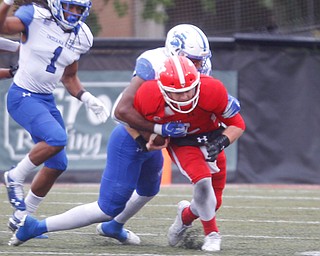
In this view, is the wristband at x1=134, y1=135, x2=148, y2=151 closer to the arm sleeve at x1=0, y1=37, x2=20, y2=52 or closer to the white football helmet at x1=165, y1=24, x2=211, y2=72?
the white football helmet at x1=165, y1=24, x2=211, y2=72

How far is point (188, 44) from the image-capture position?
5227 mm

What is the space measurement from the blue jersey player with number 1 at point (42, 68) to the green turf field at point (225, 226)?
0.49 m

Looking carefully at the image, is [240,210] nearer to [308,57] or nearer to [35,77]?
[35,77]

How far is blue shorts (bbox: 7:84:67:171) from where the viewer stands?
5.69 m

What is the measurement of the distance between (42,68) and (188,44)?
1213 mm

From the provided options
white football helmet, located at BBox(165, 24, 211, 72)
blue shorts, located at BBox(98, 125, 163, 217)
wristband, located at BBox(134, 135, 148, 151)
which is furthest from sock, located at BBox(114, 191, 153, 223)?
white football helmet, located at BBox(165, 24, 211, 72)

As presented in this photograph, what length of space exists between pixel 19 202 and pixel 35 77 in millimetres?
857

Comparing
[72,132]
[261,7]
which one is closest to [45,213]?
[72,132]

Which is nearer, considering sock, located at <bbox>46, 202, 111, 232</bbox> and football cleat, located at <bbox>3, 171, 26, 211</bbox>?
sock, located at <bbox>46, 202, 111, 232</bbox>

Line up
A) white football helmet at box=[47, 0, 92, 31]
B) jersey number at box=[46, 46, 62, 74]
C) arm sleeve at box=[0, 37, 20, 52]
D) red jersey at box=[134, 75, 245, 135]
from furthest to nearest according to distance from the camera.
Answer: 1. arm sleeve at box=[0, 37, 20, 52]
2. jersey number at box=[46, 46, 62, 74]
3. white football helmet at box=[47, 0, 92, 31]
4. red jersey at box=[134, 75, 245, 135]

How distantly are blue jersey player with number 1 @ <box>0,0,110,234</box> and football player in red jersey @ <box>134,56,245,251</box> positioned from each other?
3.05 feet

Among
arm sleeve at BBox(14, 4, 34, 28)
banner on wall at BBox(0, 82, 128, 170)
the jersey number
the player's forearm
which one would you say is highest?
arm sleeve at BBox(14, 4, 34, 28)

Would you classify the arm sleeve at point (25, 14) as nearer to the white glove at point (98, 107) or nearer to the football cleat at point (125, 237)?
the white glove at point (98, 107)

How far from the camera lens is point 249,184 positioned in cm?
1048
